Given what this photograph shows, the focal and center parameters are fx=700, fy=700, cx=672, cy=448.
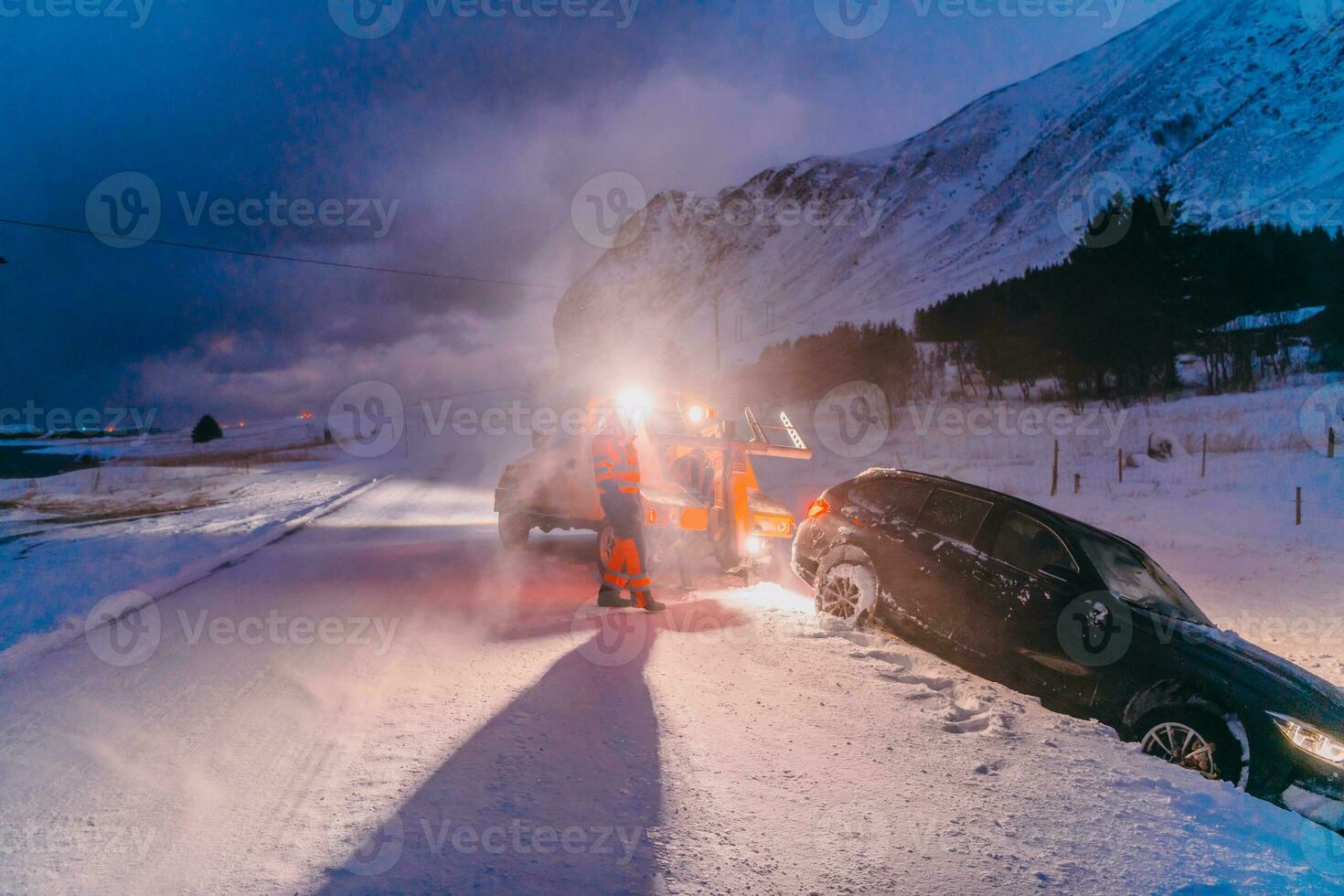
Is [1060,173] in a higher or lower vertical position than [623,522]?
higher

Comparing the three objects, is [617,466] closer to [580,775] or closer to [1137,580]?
[580,775]

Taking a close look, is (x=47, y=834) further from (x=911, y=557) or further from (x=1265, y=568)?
(x=1265, y=568)

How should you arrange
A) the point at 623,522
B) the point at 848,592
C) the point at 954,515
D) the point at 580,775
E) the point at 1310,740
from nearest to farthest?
the point at 580,775 < the point at 1310,740 < the point at 954,515 < the point at 848,592 < the point at 623,522

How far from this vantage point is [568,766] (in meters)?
3.77

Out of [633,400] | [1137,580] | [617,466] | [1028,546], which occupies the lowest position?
[1137,580]

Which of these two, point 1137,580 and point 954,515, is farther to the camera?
point 954,515

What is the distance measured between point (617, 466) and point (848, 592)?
253cm

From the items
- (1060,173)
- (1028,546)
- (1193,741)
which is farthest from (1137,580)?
(1060,173)

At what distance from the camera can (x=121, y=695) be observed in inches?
186

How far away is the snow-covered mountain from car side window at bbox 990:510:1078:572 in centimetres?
7025

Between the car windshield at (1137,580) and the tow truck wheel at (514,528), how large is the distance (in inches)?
283

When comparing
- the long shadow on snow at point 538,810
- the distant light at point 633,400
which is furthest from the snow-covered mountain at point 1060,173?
the long shadow on snow at point 538,810

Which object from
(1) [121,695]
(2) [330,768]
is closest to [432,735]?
(2) [330,768]

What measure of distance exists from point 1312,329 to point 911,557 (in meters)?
31.1
